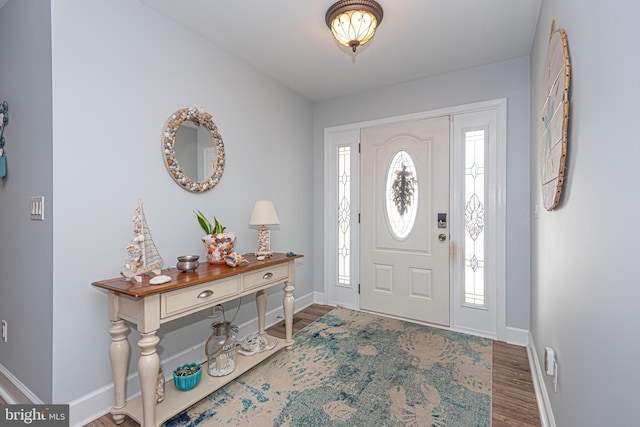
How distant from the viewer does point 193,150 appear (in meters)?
2.25

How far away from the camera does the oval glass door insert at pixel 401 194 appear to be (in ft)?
10.3

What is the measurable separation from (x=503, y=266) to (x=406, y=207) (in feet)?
3.38

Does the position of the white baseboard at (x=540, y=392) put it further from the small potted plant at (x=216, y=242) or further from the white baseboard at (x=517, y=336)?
the small potted plant at (x=216, y=242)

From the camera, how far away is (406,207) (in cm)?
316

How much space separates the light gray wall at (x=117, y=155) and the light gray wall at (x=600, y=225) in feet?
7.36

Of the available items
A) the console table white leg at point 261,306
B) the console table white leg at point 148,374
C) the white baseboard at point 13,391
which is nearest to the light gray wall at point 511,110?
the console table white leg at point 261,306

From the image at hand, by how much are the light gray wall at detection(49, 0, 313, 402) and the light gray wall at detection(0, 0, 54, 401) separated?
6 centimetres

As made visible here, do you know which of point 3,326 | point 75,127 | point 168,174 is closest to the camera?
point 75,127

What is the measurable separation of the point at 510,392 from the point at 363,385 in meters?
0.95

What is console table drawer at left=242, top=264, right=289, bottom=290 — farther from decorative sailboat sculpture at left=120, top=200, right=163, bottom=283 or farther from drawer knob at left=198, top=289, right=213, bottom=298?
decorative sailboat sculpture at left=120, top=200, right=163, bottom=283

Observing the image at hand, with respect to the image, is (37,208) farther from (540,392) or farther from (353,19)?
(540,392)

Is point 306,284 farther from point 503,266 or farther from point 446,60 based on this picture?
point 446,60

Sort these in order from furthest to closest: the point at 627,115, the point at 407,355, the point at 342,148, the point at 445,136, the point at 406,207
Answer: the point at 342,148 → the point at 406,207 → the point at 445,136 → the point at 407,355 → the point at 627,115

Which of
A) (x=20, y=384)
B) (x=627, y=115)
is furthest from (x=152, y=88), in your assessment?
(x=627, y=115)
